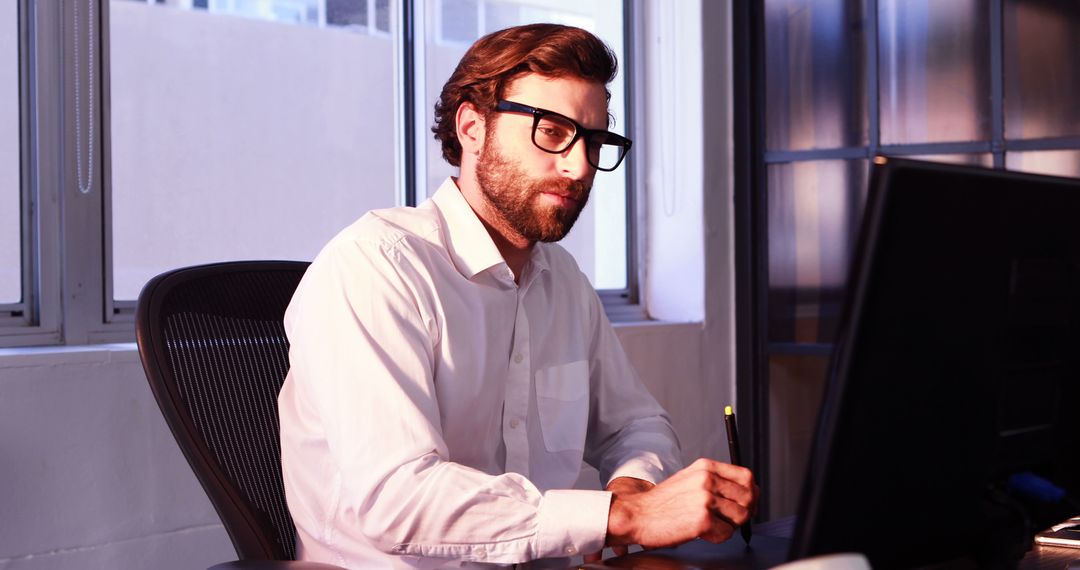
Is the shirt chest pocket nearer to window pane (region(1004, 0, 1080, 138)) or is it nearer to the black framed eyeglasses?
the black framed eyeglasses

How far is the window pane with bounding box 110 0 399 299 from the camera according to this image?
2281 mm

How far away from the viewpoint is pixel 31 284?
2.11m

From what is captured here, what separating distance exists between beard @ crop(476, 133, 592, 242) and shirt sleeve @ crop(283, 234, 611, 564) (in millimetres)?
250

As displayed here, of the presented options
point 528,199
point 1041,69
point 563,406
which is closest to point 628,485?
point 563,406

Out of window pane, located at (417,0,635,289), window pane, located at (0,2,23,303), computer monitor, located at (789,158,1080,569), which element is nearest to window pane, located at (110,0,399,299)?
window pane, located at (0,2,23,303)

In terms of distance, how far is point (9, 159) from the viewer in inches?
82.3

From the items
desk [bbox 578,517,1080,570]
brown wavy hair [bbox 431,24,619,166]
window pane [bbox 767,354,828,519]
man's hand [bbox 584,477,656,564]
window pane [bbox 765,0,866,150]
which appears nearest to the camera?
desk [bbox 578,517,1080,570]

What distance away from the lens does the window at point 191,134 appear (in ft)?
6.89

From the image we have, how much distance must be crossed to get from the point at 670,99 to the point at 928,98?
769 mm

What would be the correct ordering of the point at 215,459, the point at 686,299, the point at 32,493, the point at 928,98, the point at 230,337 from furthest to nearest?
1. the point at 686,299
2. the point at 928,98
3. the point at 32,493
4. the point at 230,337
5. the point at 215,459

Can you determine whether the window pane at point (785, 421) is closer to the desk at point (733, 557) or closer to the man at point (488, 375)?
the man at point (488, 375)

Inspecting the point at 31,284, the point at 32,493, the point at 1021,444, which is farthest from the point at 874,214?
the point at 31,284

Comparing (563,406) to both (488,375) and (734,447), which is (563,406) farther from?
(734,447)

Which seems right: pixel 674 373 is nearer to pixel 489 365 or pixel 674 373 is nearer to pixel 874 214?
pixel 489 365
